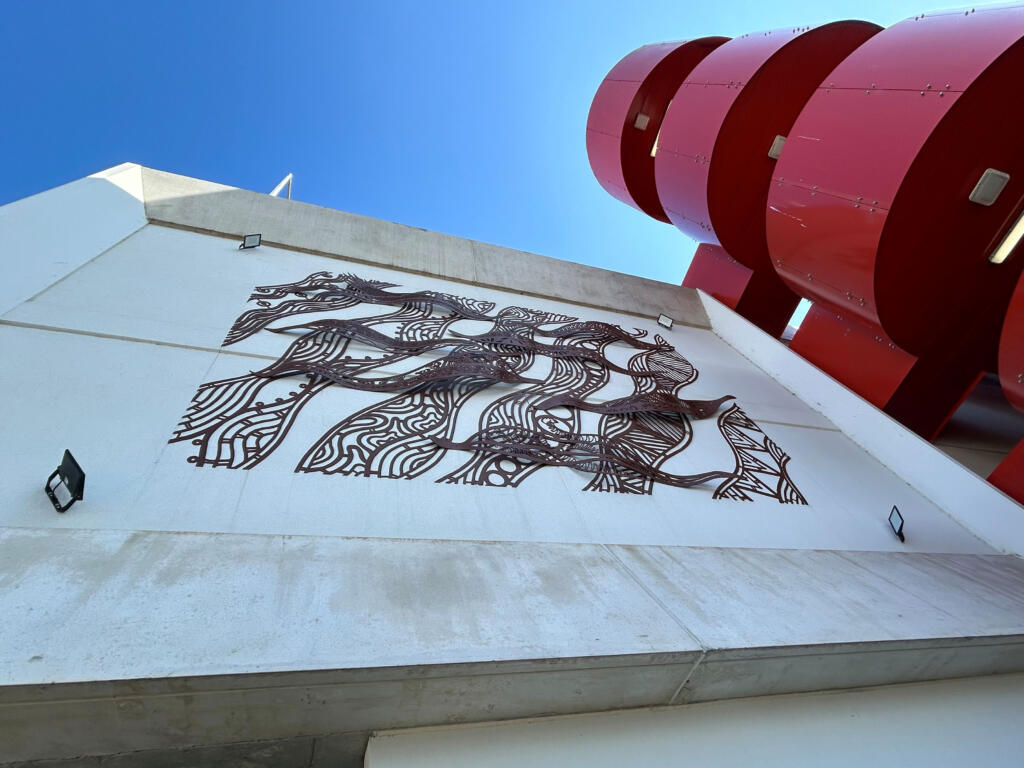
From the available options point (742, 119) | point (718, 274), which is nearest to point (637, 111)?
point (742, 119)

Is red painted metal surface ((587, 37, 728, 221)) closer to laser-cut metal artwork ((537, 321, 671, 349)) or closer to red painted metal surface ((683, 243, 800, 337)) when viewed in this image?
red painted metal surface ((683, 243, 800, 337))

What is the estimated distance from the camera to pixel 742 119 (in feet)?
15.4

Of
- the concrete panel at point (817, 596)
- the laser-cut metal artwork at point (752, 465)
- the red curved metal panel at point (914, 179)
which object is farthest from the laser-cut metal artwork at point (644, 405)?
the red curved metal panel at point (914, 179)

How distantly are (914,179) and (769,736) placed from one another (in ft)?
9.83

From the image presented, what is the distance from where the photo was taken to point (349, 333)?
9.78 ft

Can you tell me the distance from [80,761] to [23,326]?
186 centimetres

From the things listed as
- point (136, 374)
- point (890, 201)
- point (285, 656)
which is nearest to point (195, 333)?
point (136, 374)

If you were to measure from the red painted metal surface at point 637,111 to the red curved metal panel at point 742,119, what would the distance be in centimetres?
109

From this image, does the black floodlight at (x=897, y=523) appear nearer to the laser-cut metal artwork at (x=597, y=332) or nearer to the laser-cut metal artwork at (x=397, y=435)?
the laser-cut metal artwork at (x=597, y=332)

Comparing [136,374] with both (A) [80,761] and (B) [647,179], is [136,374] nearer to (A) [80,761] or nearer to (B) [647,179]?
(A) [80,761]

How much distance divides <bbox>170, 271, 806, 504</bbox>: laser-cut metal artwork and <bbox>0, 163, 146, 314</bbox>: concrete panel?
0.84 metres

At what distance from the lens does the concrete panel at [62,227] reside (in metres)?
2.54

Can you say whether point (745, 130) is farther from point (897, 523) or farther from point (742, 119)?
point (897, 523)

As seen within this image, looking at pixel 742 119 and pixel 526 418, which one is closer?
pixel 526 418
